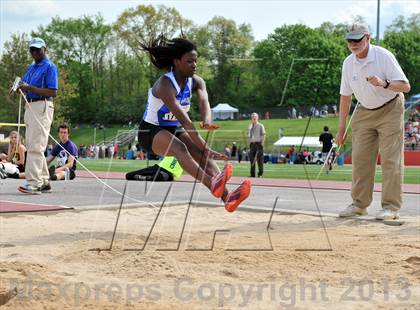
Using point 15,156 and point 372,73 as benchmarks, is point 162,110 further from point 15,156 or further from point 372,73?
point 15,156

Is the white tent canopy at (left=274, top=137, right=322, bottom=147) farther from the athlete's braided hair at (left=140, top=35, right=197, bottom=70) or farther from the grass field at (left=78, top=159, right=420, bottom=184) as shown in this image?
the athlete's braided hair at (left=140, top=35, right=197, bottom=70)

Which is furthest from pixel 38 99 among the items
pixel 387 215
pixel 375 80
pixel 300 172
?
pixel 300 172

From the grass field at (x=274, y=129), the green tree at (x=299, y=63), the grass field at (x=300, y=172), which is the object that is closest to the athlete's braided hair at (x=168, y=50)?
the grass field at (x=300, y=172)

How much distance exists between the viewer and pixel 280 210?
7945 mm

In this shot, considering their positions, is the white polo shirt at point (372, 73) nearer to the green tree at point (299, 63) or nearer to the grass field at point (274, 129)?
the grass field at point (274, 129)

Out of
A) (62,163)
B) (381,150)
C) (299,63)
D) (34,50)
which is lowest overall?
(62,163)

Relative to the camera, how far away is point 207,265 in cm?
424

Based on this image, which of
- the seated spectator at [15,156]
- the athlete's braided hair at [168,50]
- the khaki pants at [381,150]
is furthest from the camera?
the seated spectator at [15,156]

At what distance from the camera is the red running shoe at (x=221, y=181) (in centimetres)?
502

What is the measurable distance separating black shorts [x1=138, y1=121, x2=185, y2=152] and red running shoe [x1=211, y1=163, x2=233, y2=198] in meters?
0.80

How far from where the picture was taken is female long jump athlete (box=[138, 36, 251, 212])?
5.19 meters

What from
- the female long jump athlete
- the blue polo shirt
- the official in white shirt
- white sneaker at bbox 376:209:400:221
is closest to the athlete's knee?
the female long jump athlete

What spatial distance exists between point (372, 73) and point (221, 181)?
2.70 m

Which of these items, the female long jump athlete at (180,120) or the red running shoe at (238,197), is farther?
the female long jump athlete at (180,120)
